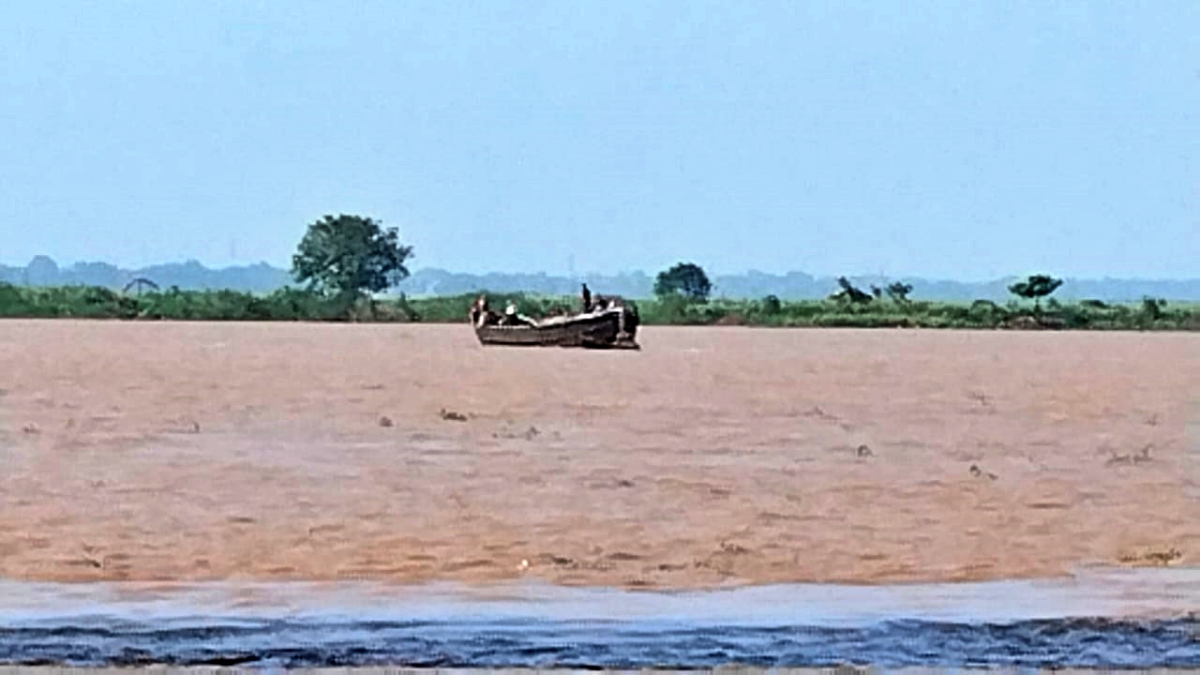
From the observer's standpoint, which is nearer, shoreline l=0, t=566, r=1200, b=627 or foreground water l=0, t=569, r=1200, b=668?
foreground water l=0, t=569, r=1200, b=668

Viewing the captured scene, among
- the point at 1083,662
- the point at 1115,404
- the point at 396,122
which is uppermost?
the point at 396,122

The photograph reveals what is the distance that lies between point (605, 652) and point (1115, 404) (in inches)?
56.5

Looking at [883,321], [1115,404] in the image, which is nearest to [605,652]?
[883,321]

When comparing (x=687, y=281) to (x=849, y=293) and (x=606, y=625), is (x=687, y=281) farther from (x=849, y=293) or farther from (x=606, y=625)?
(x=606, y=625)

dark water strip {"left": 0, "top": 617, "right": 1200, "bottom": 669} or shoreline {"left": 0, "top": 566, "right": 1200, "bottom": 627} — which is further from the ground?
shoreline {"left": 0, "top": 566, "right": 1200, "bottom": 627}

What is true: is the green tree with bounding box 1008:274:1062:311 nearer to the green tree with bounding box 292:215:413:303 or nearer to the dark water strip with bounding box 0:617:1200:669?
the dark water strip with bounding box 0:617:1200:669

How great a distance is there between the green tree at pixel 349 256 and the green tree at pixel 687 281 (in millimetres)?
396

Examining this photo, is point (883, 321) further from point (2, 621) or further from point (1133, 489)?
Answer: point (2, 621)

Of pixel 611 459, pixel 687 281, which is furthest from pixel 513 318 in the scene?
pixel 687 281

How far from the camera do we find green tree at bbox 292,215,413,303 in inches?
159

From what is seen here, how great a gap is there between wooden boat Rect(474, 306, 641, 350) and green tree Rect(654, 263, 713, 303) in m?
0.25

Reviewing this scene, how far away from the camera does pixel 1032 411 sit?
498cm

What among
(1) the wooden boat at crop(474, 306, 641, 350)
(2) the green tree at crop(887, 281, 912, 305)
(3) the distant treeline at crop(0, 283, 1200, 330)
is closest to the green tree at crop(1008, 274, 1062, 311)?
(3) the distant treeline at crop(0, 283, 1200, 330)

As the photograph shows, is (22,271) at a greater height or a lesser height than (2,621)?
greater
